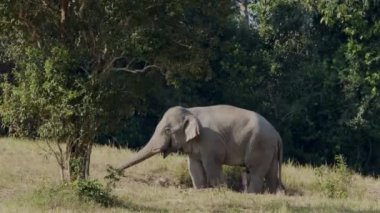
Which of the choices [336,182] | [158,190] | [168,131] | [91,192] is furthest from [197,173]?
[91,192]

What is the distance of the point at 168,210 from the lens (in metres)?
15.9

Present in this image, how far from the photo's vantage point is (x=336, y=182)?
2047cm

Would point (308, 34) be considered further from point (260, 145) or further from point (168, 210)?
point (168, 210)

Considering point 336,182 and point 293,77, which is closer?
point 336,182

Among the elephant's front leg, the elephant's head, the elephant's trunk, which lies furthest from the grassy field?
the elephant's front leg

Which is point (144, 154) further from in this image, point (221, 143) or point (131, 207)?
point (131, 207)

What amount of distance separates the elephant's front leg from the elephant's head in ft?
1.67

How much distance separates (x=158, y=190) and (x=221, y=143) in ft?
11.5

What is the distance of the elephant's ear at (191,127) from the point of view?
21641 millimetres

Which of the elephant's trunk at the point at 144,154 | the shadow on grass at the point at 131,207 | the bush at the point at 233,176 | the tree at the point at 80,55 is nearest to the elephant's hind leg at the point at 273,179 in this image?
the bush at the point at 233,176

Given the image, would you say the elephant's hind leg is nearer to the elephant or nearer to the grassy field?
the elephant

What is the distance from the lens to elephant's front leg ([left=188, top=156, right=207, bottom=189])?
835 inches

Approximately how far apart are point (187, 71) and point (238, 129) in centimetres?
554

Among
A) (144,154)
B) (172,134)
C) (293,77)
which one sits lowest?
(144,154)
